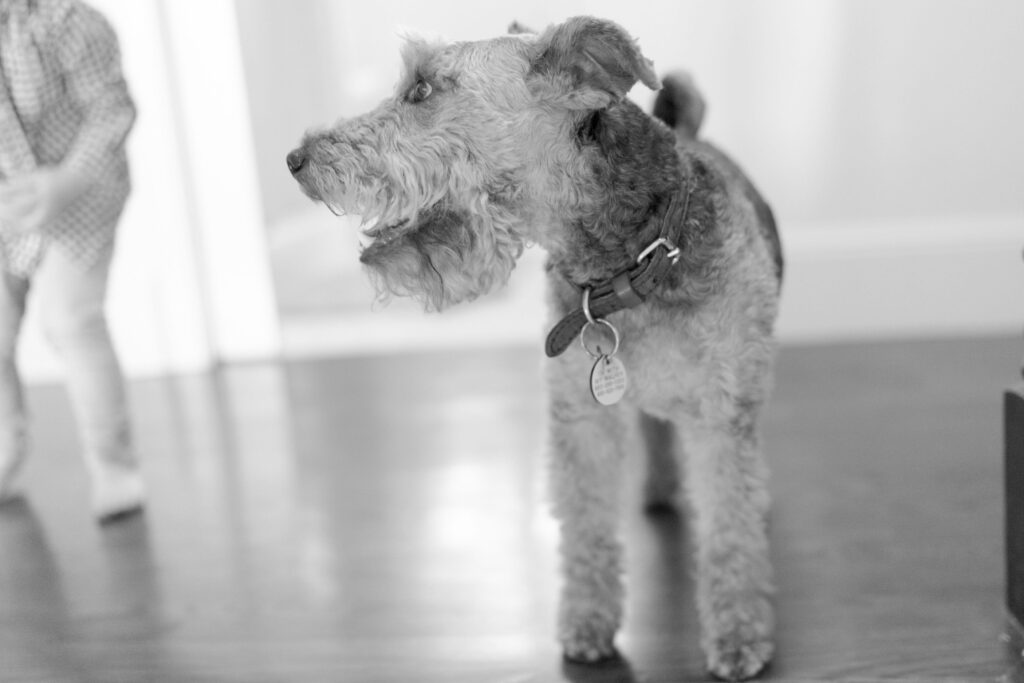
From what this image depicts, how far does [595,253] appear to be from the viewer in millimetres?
1260

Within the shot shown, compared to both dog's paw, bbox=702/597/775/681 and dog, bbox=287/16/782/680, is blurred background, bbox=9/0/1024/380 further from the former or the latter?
dog's paw, bbox=702/597/775/681

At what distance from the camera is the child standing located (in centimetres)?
163

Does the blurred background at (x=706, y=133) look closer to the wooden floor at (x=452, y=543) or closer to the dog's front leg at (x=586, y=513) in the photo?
the wooden floor at (x=452, y=543)

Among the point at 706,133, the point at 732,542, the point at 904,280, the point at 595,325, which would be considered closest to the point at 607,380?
the point at 595,325

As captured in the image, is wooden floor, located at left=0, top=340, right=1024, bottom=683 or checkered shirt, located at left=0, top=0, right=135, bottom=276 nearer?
wooden floor, located at left=0, top=340, right=1024, bottom=683

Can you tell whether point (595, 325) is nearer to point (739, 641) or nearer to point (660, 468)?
point (739, 641)

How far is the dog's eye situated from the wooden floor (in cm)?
79

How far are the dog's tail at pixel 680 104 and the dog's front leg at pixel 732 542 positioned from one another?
57 centimetres

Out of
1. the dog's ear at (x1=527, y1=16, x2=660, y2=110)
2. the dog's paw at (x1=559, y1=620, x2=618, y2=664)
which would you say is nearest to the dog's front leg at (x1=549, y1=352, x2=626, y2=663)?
the dog's paw at (x1=559, y1=620, x2=618, y2=664)

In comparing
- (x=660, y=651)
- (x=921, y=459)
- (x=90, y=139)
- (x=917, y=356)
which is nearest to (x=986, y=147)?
(x=917, y=356)

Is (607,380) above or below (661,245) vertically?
below

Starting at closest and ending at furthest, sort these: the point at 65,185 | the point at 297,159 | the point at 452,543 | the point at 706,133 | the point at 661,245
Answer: the point at 297,159
the point at 661,245
the point at 65,185
the point at 452,543
the point at 706,133

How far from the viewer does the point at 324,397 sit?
261 cm

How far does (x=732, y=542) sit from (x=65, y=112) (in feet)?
4.30
